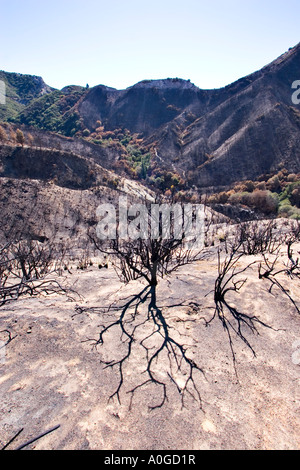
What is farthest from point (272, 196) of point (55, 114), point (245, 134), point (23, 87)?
point (23, 87)

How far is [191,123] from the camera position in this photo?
70.7 meters

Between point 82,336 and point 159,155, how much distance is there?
199ft

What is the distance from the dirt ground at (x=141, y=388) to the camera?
1.90m

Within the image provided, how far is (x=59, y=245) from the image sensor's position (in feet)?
61.9

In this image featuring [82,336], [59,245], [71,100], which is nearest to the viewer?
[82,336]

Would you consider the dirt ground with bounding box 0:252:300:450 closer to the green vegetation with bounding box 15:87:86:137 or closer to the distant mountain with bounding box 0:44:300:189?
the distant mountain with bounding box 0:44:300:189

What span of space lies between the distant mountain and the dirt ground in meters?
49.6

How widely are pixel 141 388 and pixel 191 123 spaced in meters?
78.7

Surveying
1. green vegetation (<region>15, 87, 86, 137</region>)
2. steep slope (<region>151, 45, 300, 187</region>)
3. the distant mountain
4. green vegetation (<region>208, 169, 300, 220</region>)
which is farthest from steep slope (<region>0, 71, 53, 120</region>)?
green vegetation (<region>208, 169, 300, 220</region>)

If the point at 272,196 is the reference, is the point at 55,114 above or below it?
above

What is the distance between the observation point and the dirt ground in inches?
74.8

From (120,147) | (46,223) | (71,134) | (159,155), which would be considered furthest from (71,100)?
(46,223)

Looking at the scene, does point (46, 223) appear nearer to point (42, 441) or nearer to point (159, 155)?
point (42, 441)

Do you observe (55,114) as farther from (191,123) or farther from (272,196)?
(272,196)
